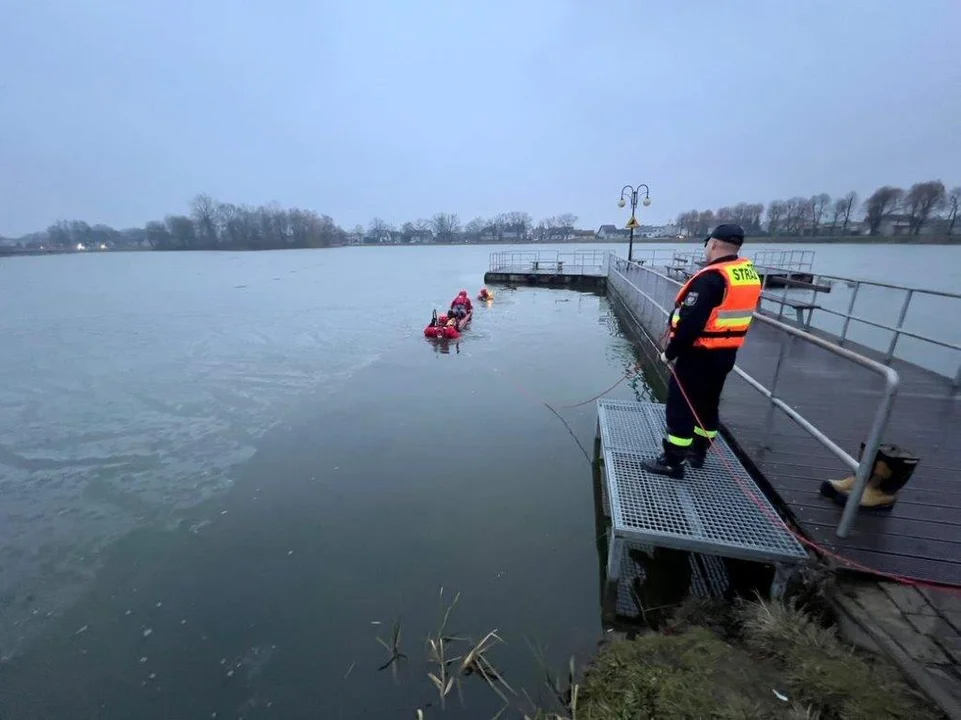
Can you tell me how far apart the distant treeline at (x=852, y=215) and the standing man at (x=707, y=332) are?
238 ft

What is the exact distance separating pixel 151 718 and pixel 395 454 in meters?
3.28

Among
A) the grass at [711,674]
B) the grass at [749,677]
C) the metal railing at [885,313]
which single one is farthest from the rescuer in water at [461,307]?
the grass at [749,677]

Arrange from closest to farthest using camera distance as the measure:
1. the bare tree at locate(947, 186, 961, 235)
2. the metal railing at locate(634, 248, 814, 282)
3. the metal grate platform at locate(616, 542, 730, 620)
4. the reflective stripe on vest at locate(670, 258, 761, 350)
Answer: the reflective stripe on vest at locate(670, 258, 761, 350), the metal grate platform at locate(616, 542, 730, 620), the metal railing at locate(634, 248, 814, 282), the bare tree at locate(947, 186, 961, 235)

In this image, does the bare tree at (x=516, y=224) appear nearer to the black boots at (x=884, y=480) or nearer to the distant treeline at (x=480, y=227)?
the distant treeline at (x=480, y=227)

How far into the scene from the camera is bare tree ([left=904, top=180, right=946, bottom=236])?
5566cm

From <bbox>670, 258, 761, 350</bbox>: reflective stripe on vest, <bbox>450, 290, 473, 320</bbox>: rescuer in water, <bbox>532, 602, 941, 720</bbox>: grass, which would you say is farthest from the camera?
<bbox>450, 290, 473, 320</bbox>: rescuer in water

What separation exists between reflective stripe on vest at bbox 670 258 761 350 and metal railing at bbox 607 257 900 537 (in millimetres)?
409

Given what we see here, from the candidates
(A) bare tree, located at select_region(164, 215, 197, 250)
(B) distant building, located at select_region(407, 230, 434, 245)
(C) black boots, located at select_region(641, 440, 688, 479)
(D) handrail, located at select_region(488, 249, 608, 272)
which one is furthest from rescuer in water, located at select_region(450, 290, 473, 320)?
(B) distant building, located at select_region(407, 230, 434, 245)

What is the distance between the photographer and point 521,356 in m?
10.1

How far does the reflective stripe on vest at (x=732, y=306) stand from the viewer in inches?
121

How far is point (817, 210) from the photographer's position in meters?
70.9

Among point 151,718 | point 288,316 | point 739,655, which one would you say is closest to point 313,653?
point 151,718

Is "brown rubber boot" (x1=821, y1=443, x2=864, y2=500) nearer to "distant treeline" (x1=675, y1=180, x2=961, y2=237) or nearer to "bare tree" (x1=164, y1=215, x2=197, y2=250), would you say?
"distant treeline" (x1=675, y1=180, x2=961, y2=237)

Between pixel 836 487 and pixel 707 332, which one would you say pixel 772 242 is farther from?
pixel 707 332
